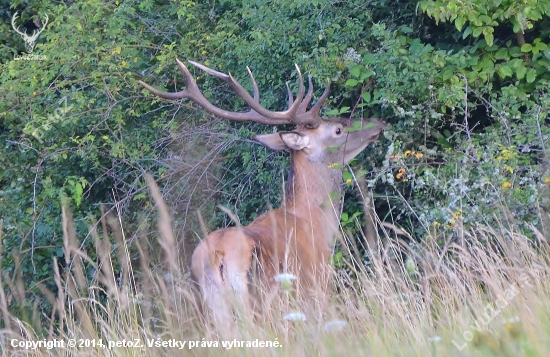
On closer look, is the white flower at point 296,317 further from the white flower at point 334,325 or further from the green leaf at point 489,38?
the green leaf at point 489,38

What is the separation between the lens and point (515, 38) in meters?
5.96

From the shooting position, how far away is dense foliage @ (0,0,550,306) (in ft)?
17.6

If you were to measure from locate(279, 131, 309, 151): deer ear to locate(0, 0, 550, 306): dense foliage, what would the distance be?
348 mm

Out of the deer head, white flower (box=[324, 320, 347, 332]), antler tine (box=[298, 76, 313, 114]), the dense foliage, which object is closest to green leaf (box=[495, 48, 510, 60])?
the dense foliage

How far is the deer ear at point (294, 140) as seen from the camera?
19.7ft

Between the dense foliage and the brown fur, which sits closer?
the brown fur

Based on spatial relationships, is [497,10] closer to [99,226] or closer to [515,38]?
[515,38]

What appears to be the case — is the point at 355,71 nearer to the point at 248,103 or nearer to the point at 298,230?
the point at 248,103

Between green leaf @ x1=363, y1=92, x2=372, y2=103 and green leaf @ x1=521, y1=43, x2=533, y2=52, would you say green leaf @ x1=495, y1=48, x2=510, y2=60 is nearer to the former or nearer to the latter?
green leaf @ x1=521, y1=43, x2=533, y2=52

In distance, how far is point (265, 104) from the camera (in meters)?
6.55

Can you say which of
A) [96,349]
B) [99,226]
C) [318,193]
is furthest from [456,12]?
[99,226]

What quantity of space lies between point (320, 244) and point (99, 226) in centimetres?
229

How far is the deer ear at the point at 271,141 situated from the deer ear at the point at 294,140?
9 cm

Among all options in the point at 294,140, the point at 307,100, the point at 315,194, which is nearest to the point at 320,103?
the point at 307,100
